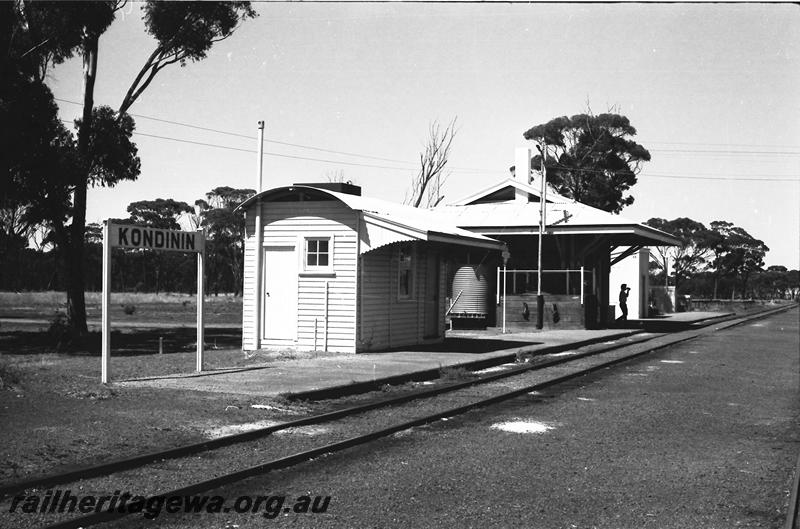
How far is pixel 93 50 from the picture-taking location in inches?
1081

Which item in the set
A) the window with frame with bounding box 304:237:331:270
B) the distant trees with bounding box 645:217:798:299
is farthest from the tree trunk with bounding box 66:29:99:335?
the distant trees with bounding box 645:217:798:299

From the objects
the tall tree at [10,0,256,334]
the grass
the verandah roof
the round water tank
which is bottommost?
the grass

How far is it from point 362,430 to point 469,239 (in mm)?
12095

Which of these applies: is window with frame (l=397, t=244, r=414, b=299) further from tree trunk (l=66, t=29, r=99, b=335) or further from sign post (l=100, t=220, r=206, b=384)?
tree trunk (l=66, t=29, r=99, b=335)

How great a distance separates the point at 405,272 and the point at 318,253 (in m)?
2.76

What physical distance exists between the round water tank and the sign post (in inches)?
802

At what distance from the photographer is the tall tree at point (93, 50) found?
79.2 feet

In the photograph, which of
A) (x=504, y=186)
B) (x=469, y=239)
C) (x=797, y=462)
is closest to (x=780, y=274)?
(x=504, y=186)

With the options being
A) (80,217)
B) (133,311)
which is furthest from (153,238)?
(133,311)

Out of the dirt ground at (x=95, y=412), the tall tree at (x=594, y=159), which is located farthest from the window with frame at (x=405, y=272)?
the tall tree at (x=594, y=159)

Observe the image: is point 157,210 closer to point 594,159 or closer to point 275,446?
point 594,159

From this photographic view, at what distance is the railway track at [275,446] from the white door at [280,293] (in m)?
5.13

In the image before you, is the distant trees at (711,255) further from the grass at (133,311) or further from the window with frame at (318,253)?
the window with frame at (318,253)

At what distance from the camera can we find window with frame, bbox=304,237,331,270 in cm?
1839
